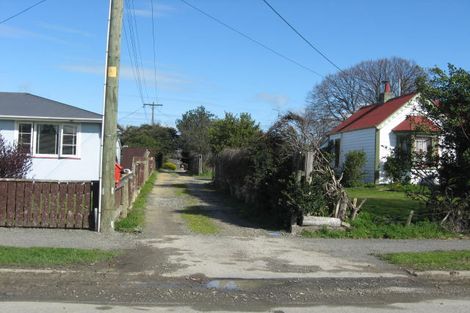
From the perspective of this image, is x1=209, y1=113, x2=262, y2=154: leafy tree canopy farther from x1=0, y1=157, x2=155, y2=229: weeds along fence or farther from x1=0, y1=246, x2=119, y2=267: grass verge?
x1=0, y1=246, x2=119, y2=267: grass verge

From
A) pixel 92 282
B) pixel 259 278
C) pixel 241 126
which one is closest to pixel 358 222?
pixel 259 278

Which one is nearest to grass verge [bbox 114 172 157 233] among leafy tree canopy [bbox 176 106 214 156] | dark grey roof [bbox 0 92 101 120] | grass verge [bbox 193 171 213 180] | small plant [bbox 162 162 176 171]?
dark grey roof [bbox 0 92 101 120]

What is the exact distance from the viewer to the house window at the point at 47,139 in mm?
26719

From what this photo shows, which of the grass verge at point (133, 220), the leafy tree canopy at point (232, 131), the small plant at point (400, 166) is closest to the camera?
the grass verge at point (133, 220)

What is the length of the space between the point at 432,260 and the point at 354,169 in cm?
2084

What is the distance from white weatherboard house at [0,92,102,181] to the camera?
2636 cm

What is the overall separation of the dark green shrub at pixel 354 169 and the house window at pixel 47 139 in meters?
15.2

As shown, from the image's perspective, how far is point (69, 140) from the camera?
88.4 ft

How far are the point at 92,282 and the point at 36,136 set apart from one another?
66.7ft

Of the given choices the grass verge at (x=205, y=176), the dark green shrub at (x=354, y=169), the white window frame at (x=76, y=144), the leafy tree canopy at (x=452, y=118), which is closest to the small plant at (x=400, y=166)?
the leafy tree canopy at (x=452, y=118)

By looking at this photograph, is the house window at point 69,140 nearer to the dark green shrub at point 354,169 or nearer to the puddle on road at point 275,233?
the dark green shrub at point 354,169

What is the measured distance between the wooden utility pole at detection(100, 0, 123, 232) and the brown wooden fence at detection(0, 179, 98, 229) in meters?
0.45

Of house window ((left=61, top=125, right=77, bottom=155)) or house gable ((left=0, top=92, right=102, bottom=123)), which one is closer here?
house gable ((left=0, top=92, right=102, bottom=123))

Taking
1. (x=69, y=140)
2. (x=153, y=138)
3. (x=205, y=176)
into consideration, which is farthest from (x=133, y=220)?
(x=153, y=138)
